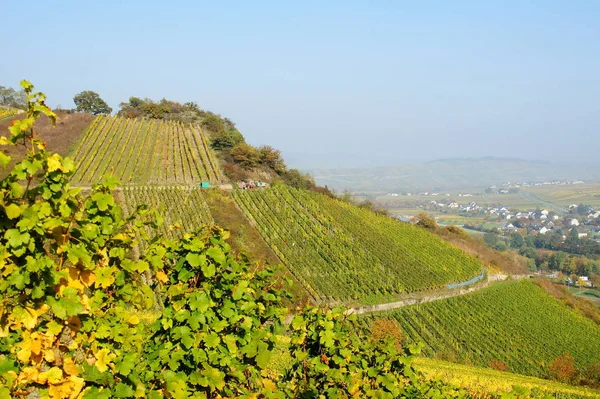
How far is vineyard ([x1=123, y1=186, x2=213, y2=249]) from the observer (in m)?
36.1

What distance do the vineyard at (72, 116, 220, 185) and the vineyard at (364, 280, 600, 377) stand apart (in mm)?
24222

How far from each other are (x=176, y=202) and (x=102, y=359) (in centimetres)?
3663

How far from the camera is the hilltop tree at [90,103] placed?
7038 cm

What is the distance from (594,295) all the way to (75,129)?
7485 centimetres

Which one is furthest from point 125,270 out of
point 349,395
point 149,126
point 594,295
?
point 594,295

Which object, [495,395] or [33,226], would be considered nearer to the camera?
[33,226]

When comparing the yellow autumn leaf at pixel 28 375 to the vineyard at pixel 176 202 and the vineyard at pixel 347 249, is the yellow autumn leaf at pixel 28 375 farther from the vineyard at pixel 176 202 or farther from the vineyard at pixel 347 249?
the vineyard at pixel 176 202

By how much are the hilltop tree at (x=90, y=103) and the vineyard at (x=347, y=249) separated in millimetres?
39115

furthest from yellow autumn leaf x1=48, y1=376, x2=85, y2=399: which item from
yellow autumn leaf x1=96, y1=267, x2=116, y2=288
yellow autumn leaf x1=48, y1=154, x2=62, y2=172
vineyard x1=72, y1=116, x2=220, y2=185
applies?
vineyard x1=72, y1=116, x2=220, y2=185

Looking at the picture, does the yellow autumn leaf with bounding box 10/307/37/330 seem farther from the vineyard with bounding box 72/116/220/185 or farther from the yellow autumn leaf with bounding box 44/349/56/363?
the vineyard with bounding box 72/116/220/185

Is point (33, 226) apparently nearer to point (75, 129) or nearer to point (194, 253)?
point (194, 253)

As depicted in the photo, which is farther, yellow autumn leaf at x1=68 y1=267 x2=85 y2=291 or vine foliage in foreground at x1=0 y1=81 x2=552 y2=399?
yellow autumn leaf at x1=68 y1=267 x2=85 y2=291

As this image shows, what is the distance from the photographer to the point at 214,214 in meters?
38.4

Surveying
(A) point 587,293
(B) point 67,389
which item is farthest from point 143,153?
(A) point 587,293
